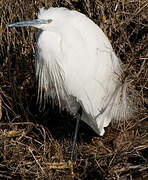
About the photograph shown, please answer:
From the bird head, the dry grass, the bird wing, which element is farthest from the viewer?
the dry grass

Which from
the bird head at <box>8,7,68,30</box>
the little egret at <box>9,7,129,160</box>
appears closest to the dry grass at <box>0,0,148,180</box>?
the little egret at <box>9,7,129,160</box>

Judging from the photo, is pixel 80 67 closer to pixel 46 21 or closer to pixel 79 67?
pixel 79 67

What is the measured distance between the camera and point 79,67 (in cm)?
178

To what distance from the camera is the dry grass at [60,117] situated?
1.92m

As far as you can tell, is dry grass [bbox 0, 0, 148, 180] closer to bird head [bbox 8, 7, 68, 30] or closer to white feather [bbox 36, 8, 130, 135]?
white feather [bbox 36, 8, 130, 135]

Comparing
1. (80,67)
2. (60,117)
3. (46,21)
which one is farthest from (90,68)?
(60,117)

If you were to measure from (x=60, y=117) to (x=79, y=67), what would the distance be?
659 mm

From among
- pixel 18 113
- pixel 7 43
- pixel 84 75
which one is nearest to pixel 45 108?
pixel 18 113

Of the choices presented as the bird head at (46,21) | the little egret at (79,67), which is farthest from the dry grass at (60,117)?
the bird head at (46,21)

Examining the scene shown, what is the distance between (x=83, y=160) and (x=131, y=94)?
1.53ft

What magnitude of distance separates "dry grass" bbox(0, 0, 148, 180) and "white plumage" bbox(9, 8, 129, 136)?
4.8 inches

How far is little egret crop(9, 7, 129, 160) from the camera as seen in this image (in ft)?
5.52

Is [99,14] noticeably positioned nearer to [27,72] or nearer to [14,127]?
[27,72]

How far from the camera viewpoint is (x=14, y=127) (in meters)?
2.16
